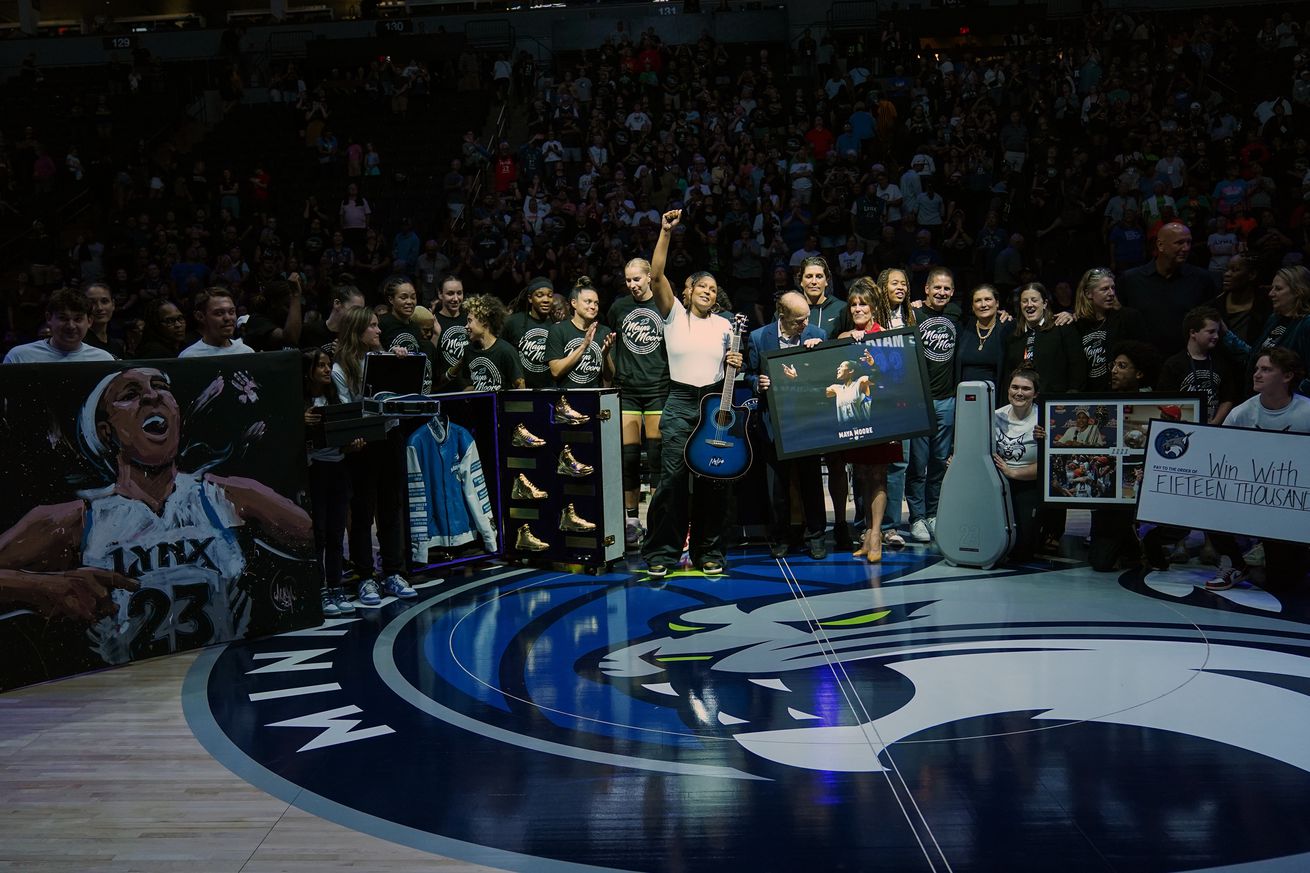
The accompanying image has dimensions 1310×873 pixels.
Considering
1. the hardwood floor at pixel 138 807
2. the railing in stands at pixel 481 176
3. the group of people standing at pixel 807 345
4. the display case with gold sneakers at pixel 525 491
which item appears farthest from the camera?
the railing in stands at pixel 481 176

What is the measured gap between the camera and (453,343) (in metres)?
7.64

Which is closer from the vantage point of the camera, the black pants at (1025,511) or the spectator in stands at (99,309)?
the spectator in stands at (99,309)

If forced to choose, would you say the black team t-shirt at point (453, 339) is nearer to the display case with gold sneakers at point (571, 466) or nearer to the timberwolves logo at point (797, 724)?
the display case with gold sneakers at point (571, 466)

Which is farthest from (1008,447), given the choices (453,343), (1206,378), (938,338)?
(453,343)

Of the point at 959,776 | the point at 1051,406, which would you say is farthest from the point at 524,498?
the point at 959,776

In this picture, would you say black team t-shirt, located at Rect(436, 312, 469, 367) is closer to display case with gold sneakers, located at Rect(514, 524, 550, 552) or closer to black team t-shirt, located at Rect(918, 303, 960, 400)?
display case with gold sneakers, located at Rect(514, 524, 550, 552)

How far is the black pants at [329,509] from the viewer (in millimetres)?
6062

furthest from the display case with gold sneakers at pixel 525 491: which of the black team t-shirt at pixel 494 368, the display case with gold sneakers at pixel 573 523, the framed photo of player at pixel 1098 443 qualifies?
the framed photo of player at pixel 1098 443

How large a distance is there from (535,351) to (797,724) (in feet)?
13.7

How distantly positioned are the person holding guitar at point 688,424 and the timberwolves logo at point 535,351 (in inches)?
47.6

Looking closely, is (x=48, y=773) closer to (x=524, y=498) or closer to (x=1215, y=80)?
(x=524, y=498)

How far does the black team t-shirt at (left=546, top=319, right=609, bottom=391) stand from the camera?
7.73 meters

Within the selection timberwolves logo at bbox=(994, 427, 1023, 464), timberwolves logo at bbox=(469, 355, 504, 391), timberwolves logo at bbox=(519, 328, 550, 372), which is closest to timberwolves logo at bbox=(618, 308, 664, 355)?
timberwolves logo at bbox=(519, 328, 550, 372)

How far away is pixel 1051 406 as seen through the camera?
22.4ft
